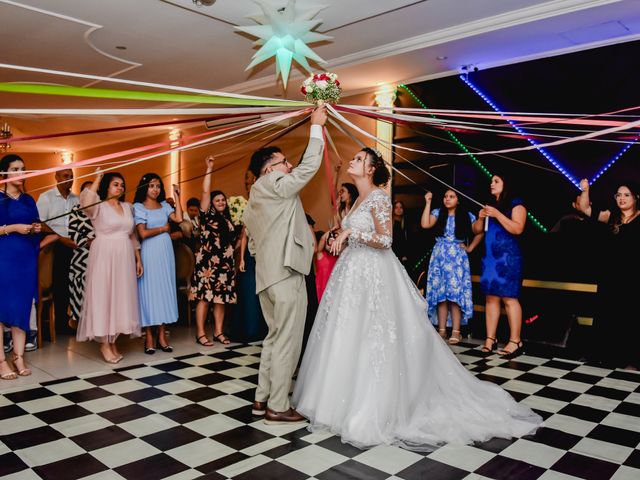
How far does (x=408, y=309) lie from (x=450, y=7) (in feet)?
9.78

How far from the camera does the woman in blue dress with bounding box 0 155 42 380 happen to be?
12.8 feet

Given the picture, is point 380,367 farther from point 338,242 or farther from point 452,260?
point 452,260

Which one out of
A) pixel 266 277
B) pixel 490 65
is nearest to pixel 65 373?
pixel 266 277

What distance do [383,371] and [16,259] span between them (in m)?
2.94

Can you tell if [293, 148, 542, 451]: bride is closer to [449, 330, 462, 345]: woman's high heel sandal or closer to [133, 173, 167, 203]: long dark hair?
[449, 330, 462, 345]: woman's high heel sandal

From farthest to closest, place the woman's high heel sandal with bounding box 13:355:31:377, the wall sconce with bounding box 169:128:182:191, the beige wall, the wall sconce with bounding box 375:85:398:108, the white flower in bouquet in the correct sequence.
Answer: the wall sconce with bounding box 169:128:182:191 < the beige wall < the wall sconce with bounding box 375:85:398:108 < the white flower in bouquet < the woman's high heel sandal with bounding box 13:355:31:377

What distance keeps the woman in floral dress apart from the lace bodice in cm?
230

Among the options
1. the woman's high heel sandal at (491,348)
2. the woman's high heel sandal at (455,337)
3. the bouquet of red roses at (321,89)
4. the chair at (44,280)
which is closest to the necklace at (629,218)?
the woman's high heel sandal at (491,348)

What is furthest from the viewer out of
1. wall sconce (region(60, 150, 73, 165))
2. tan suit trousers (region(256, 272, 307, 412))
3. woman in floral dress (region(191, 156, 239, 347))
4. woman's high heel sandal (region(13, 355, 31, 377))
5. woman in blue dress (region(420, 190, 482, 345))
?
wall sconce (region(60, 150, 73, 165))

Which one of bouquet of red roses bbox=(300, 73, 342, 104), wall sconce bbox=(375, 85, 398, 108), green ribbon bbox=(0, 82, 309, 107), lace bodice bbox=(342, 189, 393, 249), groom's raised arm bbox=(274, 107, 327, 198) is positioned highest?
wall sconce bbox=(375, 85, 398, 108)

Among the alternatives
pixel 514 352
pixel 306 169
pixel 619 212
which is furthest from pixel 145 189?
pixel 619 212

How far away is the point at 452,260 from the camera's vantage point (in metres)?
5.31

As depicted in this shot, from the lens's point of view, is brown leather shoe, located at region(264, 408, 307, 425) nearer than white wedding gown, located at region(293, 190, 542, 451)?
No

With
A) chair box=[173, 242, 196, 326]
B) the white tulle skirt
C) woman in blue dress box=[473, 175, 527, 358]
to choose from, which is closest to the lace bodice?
the white tulle skirt
